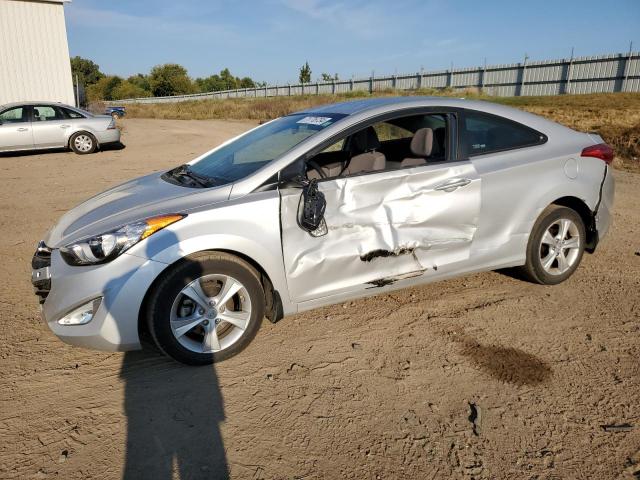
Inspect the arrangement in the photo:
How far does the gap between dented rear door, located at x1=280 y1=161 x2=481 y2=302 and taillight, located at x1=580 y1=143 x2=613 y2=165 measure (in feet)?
3.91

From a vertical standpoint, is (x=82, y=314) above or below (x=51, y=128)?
below

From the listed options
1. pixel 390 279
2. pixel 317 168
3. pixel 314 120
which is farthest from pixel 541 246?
pixel 314 120

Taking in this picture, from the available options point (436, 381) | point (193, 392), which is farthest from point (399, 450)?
point (193, 392)

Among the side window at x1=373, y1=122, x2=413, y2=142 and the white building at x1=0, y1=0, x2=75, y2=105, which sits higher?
the white building at x1=0, y1=0, x2=75, y2=105

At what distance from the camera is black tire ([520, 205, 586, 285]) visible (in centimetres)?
423

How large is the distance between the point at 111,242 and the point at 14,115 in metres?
12.3

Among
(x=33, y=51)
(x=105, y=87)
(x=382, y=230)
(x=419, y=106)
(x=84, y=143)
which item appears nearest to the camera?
(x=382, y=230)

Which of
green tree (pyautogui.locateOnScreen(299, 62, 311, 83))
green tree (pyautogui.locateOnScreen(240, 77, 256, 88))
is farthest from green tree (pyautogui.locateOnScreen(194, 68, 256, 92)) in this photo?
green tree (pyautogui.locateOnScreen(299, 62, 311, 83))

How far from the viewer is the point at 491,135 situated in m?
4.10

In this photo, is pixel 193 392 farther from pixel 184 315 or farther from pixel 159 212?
pixel 159 212

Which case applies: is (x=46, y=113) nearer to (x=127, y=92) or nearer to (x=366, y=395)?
(x=366, y=395)

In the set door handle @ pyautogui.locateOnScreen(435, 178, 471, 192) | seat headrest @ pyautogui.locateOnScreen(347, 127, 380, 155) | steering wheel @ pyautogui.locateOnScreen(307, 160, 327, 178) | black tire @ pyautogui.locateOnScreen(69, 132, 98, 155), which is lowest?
black tire @ pyautogui.locateOnScreen(69, 132, 98, 155)

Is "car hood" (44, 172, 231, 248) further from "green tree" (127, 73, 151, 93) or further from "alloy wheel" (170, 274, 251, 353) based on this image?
"green tree" (127, 73, 151, 93)

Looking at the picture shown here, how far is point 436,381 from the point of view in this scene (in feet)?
10.2
